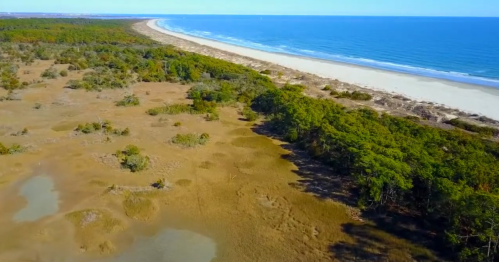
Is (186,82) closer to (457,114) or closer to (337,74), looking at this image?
(337,74)

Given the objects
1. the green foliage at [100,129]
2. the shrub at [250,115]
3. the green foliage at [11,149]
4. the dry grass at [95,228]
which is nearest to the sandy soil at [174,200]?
the dry grass at [95,228]

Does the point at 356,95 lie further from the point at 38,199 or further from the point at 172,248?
the point at 38,199

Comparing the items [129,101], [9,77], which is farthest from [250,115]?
[9,77]

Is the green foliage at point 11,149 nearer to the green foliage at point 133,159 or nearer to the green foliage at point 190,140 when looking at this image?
the green foliage at point 133,159

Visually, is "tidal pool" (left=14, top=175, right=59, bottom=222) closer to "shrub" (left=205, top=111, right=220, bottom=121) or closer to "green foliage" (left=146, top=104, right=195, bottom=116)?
"green foliage" (left=146, top=104, right=195, bottom=116)

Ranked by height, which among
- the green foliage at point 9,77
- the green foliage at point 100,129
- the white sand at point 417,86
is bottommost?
the green foliage at point 100,129
